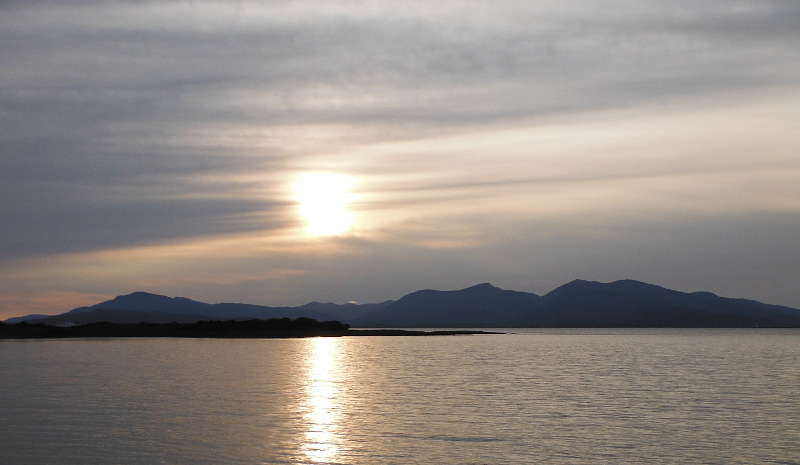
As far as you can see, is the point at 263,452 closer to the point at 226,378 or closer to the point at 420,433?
the point at 420,433

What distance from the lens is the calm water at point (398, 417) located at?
36438 mm

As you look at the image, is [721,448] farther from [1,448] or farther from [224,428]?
[1,448]

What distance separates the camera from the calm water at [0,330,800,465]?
120ft

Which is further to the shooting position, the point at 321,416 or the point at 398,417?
the point at 321,416

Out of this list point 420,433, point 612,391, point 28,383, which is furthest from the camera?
point 28,383

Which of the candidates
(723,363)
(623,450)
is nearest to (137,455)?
(623,450)

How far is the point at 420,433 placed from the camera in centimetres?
4197

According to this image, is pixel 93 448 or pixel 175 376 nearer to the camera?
pixel 93 448

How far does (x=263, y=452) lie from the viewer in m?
36.5

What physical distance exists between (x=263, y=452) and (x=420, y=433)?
29.9ft

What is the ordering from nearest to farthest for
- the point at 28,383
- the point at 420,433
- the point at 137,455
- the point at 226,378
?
the point at 137,455 → the point at 420,433 → the point at 28,383 → the point at 226,378

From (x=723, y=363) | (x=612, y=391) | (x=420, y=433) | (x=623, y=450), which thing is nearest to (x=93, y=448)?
(x=420, y=433)

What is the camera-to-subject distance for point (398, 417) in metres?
48.1

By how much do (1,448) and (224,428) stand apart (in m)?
11.0
